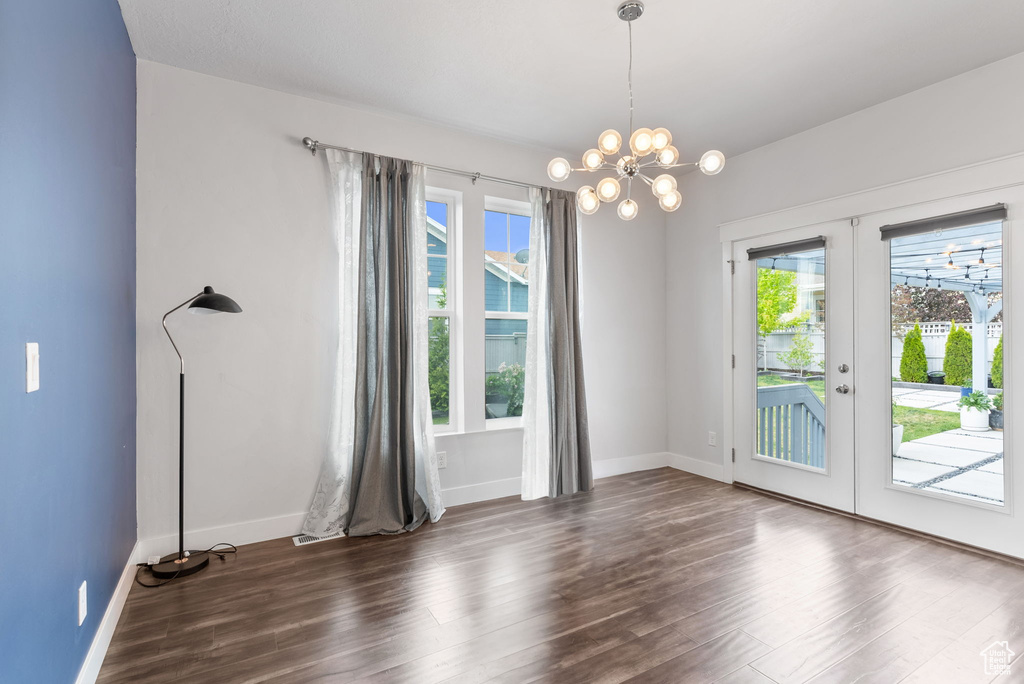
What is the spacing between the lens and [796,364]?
13.1 ft

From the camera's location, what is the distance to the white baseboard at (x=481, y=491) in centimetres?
385

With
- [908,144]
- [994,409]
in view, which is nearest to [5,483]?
[994,409]

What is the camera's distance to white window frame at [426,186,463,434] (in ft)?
12.8

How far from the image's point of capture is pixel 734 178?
14.5 feet

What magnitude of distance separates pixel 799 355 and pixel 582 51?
280 cm

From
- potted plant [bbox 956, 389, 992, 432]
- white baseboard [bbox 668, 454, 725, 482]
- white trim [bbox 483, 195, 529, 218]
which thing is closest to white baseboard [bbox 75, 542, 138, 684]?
white trim [bbox 483, 195, 529, 218]

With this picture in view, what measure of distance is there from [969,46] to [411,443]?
403cm

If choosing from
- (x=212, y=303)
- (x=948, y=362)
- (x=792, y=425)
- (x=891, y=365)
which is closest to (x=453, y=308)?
(x=212, y=303)

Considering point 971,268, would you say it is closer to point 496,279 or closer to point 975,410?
point 975,410

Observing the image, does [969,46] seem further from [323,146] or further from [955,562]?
[323,146]

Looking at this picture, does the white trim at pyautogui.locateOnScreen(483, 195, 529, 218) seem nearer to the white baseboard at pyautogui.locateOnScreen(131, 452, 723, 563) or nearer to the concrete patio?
the white baseboard at pyautogui.locateOnScreen(131, 452, 723, 563)

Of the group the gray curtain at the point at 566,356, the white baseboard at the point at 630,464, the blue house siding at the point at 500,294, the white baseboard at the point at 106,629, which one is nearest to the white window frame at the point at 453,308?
the blue house siding at the point at 500,294

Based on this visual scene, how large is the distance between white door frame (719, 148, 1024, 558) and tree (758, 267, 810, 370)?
371 mm

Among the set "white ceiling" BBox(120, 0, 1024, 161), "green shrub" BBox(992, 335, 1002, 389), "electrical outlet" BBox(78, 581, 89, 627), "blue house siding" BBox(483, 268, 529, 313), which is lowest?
"electrical outlet" BBox(78, 581, 89, 627)
